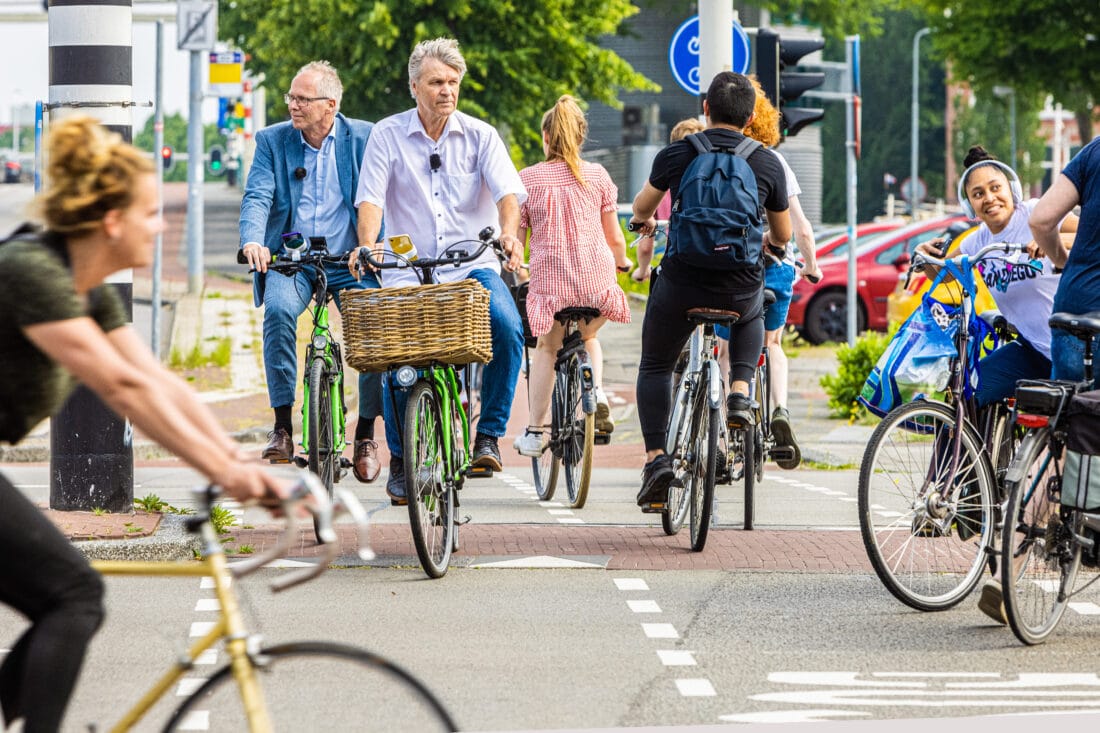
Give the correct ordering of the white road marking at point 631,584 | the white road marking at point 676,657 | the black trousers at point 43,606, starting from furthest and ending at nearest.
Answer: the white road marking at point 631,584
the white road marking at point 676,657
the black trousers at point 43,606

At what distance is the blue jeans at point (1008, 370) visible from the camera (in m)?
6.66

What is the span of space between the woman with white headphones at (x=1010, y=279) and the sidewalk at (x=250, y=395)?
139 inches

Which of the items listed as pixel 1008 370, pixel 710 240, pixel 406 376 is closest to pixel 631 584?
pixel 406 376

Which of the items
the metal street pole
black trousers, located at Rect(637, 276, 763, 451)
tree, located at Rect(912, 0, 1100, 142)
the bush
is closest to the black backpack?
black trousers, located at Rect(637, 276, 763, 451)

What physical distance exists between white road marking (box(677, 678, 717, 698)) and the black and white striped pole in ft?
12.1

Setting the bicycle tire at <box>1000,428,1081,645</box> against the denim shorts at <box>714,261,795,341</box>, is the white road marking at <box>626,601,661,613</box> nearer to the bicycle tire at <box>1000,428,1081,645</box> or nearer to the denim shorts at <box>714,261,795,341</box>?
the bicycle tire at <box>1000,428,1081,645</box>

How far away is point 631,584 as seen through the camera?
721 cm

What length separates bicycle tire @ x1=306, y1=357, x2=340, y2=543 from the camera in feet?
25.6

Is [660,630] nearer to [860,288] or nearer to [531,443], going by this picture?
[531,443]

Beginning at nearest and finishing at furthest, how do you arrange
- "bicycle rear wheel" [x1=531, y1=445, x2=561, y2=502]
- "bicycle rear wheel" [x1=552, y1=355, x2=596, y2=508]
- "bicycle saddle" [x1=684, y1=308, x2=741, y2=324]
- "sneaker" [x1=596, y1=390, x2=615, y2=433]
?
"bicycle saddle" [x1=684, y1=308, x2=741, y2=324] < "bicycle rear wheel" [x1=552, y1=355, x2=596, y2=508] < "bicycle rear wheel" [x1=531, y1=445, x2=561, y2=502] < "sneaker" [x1=596, y1=390, x2=615, y2=433]

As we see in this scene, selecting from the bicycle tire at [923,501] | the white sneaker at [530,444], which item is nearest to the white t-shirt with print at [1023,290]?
the bicycle tire at [923,501]

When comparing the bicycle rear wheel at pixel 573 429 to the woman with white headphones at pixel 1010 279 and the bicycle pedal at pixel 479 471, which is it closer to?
the bicycle pedal at pixel 479 471

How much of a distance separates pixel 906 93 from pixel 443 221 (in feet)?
268

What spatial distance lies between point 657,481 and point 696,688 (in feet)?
8.09
